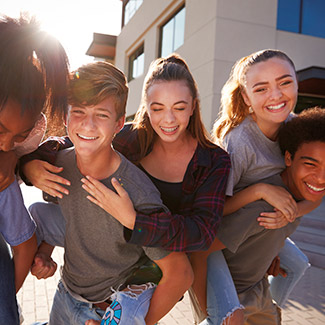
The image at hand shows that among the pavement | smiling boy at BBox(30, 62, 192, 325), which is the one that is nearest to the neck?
smiling boy at BBox(30, 62, 192, 325)

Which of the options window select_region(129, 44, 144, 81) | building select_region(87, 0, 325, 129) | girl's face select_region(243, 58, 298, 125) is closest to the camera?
girl's face select_region(243, 58, 298, 125)

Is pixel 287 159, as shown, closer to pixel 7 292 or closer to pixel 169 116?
pixel 169 116

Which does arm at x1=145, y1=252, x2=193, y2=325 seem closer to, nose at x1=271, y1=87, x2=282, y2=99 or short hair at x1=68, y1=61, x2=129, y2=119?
short hair at x1=68, y1=61, x2=129, y2=119

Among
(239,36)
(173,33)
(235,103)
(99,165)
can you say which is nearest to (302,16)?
(239,36)

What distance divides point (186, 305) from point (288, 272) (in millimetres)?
1650

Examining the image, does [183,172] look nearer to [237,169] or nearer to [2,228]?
[237,169]

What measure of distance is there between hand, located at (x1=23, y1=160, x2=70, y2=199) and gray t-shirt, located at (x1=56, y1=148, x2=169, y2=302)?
73mm

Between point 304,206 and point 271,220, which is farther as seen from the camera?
point 304,206

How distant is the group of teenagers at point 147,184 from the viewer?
1566 millimetres

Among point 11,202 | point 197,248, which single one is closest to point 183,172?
point 197,248

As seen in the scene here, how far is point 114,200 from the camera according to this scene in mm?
1595

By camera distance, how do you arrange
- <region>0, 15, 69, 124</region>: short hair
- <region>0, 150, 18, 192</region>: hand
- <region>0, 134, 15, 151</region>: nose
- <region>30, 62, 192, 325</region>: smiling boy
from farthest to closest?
<region>30, 62, 192, 325</region>: smiling boy
<region>0, 150, 18, 192</region>: hand
<region>0, 134, 15, 151</region>: nose
<region>0, 15, 69, 124</region>: short hair

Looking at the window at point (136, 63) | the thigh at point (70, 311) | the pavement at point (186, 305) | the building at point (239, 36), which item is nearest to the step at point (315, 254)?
the pavement at point (186, 305)

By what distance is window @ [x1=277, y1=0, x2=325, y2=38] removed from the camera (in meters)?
10.3
